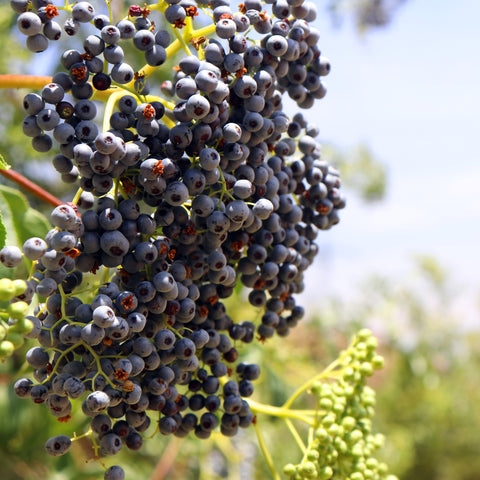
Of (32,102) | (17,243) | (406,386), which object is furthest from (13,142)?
(406,386)

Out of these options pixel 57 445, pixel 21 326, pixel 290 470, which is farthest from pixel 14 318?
pixel 290 470

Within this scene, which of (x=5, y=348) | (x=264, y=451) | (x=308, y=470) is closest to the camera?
(x=5, y=348)

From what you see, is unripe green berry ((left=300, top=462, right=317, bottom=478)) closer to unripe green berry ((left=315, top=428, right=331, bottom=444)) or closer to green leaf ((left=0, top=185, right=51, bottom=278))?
unripe green berry ((left=315, top=428, right=331, bottom=444))

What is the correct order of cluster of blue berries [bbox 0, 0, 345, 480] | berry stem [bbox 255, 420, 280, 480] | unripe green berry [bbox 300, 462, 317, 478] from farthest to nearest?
berry stem [bbox 255, 420, 280, 480] → unripe green berry [bbox 300, 462, 317, 478] → cluster of blue berries [bbox 0, 0, 345, 480]

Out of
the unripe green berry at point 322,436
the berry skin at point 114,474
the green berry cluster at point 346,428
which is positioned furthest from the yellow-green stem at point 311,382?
the berry skin at point 114,474

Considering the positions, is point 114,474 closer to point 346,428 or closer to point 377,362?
point 346,428

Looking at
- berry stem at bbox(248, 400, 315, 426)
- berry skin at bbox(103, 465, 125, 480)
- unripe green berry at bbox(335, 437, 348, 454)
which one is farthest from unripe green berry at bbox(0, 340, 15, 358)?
unripe green berry at bbox(335, 437, 348, 454)
